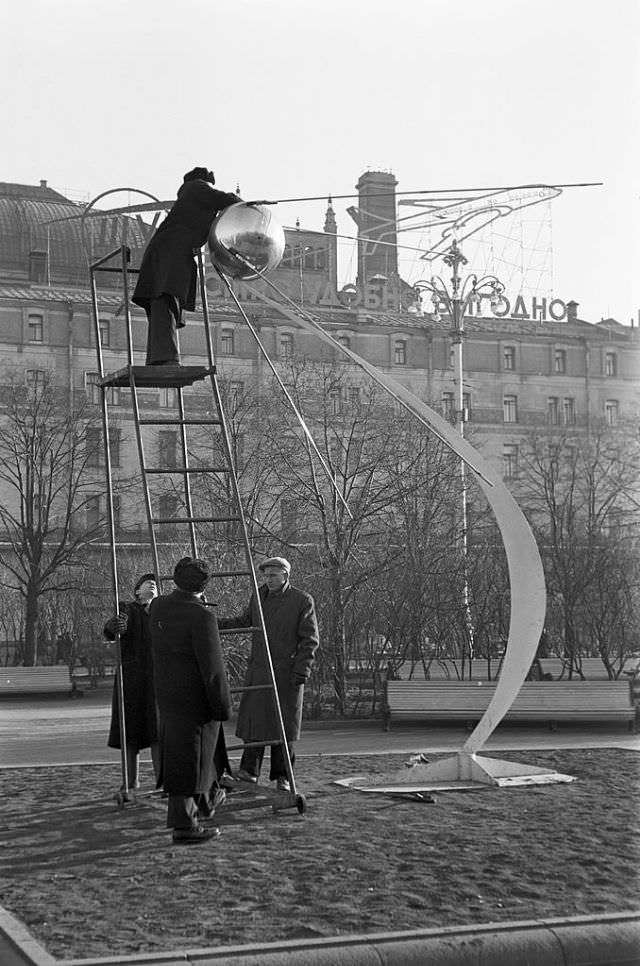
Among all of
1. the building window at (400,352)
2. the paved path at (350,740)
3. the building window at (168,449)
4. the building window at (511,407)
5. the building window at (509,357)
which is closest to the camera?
the paved path at (350,740)

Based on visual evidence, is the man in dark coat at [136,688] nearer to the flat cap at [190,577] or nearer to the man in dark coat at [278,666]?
the man in dark coat at [278,666]

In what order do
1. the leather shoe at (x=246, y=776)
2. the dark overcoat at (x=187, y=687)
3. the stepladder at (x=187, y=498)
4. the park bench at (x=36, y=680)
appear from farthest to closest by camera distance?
1. the park bench at (x=36, y=680)
2. the leather shoe at (x=246, y=776)
3. the stepladder at (x=187, y=498)
4. the dark overcoat at (x=187, y=687)

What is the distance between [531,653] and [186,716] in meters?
3.23

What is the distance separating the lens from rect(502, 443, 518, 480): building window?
5864 centimetres

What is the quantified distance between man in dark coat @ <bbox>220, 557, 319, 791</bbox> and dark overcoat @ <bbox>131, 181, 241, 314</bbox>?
84.3 inches

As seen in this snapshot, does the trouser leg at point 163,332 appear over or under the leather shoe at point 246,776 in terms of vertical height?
over

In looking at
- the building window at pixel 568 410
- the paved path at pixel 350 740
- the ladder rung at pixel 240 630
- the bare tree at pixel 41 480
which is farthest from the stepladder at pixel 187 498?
the building window at pixel 568 410

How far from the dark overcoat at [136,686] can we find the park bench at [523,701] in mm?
7001

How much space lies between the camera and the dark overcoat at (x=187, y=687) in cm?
806

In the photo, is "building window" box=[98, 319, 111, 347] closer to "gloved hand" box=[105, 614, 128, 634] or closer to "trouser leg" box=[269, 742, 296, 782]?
"trouser leg" box=[269, 742, 296, 782]

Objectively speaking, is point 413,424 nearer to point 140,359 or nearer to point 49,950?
point 49,950

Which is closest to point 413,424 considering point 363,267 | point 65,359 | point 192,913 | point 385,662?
point 385,662

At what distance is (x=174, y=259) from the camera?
381 inches

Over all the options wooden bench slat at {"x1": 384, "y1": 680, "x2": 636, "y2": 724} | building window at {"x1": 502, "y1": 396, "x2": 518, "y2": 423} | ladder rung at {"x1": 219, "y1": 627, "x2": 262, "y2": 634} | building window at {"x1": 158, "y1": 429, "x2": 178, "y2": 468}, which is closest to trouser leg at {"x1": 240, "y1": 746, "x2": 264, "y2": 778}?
ladder rung at {"x1": 219, "y1": 627, "x2": 262, "y2": 634}
